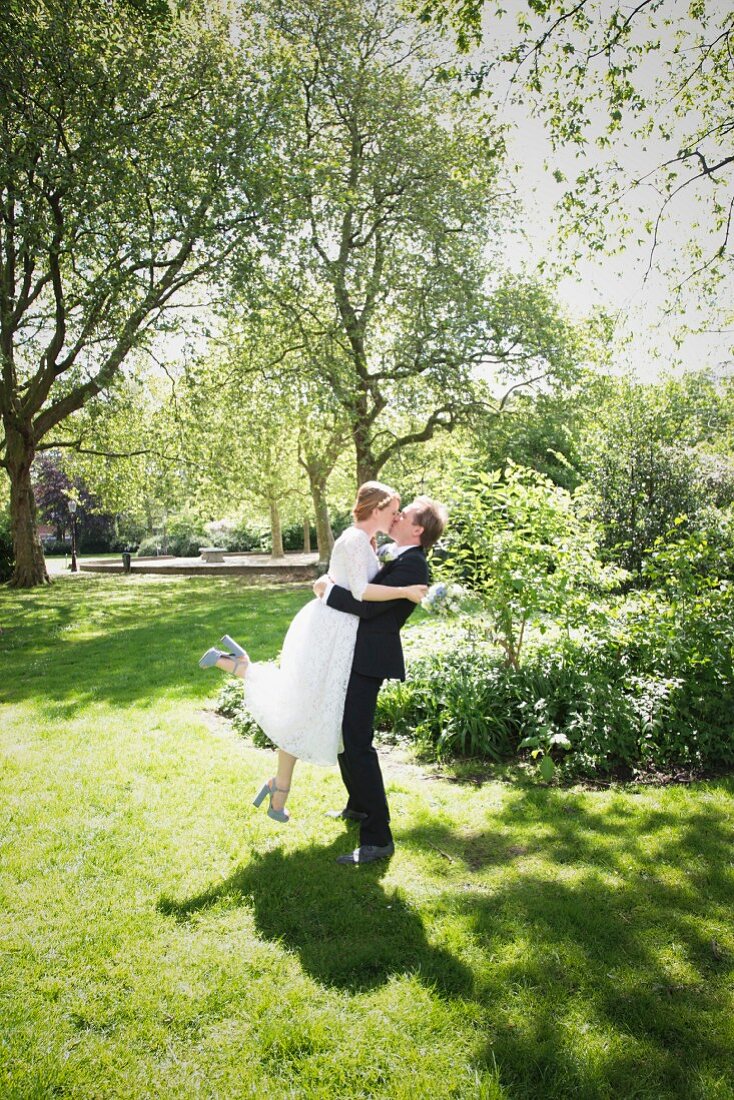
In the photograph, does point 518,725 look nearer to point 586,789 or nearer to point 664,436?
point 586,789

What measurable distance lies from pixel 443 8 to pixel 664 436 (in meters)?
6.17

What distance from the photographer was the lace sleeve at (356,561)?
13.4 feet

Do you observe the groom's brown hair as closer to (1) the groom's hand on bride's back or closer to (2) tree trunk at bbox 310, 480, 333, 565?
(1) the groom's hand on bride's back

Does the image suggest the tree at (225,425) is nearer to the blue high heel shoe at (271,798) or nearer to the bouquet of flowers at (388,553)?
the bouquet of flowers at (388,553)

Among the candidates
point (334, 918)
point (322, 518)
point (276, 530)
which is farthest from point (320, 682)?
point (276, 530)

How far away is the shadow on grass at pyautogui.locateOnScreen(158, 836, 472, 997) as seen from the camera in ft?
10.3

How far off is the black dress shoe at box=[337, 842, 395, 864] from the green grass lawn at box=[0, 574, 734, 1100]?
0.08 m

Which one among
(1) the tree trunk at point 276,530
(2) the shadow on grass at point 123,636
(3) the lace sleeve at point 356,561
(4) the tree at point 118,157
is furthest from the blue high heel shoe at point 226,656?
(1) the tree trunk at point 276,530

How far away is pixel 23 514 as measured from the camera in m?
19.9

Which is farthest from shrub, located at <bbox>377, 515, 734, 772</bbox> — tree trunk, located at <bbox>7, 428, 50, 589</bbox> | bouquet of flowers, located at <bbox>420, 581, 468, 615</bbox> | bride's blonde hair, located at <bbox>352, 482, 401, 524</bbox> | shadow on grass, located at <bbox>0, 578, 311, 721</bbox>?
tree trunk, located at <bbox>7, 428, 50, 589</bbox>

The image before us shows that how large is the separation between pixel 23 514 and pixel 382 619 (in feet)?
61.9

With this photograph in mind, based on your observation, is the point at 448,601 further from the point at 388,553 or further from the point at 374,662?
the point at 374,662

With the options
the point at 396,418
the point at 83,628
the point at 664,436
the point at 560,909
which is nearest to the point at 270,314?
the point at 396,418

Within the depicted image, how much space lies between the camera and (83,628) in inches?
540
